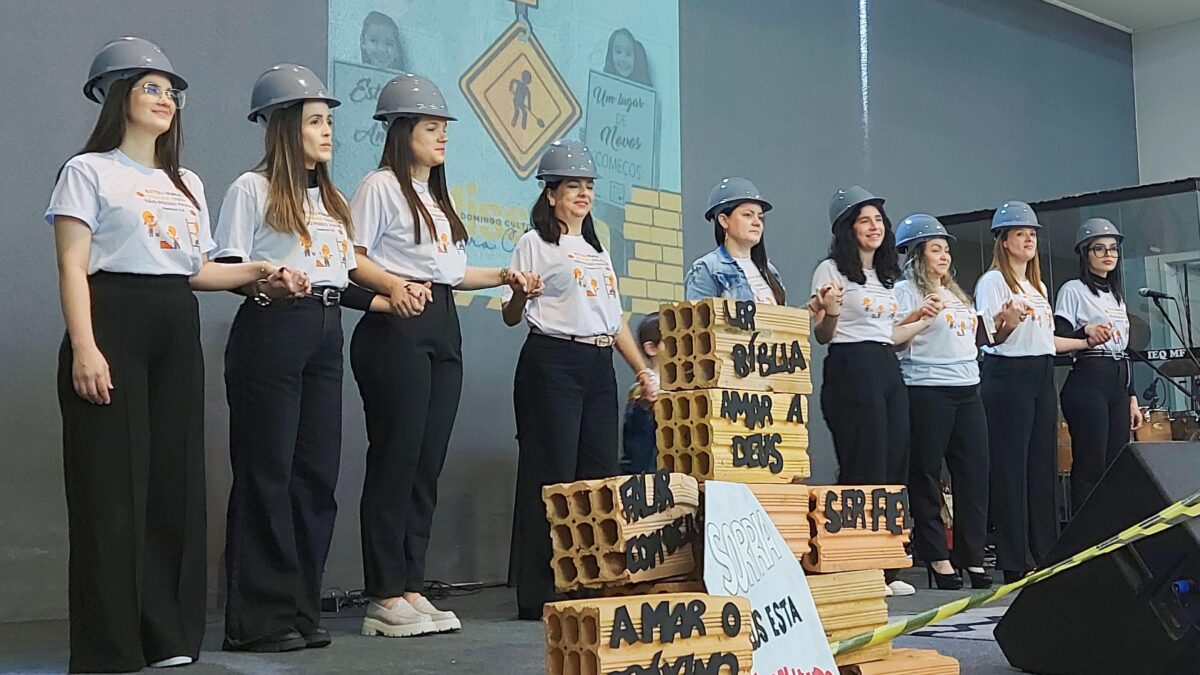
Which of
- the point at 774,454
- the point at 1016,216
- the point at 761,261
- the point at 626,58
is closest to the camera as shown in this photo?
the point at 774,454

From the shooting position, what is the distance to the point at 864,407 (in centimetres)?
459

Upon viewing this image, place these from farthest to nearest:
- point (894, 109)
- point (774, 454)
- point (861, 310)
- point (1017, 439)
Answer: point (894, 109) < point (1017, 439) < point (861, 310) < point (774, 454)

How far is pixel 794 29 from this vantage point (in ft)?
→ 22.6

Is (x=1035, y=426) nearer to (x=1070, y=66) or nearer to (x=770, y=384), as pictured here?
(x=770, y=384)

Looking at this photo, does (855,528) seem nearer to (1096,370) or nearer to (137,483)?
(137,483)

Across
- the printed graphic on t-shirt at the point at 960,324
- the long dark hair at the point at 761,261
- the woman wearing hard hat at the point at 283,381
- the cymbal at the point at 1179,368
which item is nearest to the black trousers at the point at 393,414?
the woman wearing hard hat at the point at 283,381

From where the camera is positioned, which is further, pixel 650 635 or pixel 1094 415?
pixel 1094 415

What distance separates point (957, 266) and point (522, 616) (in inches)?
183

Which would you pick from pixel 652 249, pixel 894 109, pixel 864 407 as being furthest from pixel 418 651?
pixel 894 109

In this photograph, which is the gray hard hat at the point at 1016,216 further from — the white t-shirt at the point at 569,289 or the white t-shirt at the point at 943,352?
the white t-shirt at the point at 569,289

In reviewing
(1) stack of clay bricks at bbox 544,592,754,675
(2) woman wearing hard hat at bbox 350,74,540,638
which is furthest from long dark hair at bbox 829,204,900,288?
(1) stack of clay bricks at bbox 544,592,754,675

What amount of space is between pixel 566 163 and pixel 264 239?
1.17 metres

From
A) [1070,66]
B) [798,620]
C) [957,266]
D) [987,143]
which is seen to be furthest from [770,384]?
[1070,66]

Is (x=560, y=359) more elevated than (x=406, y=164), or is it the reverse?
(x=406, y=164)
